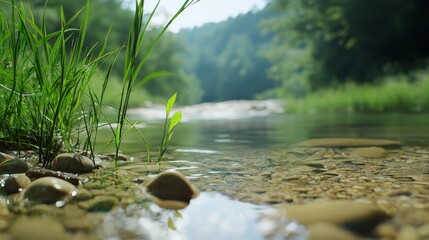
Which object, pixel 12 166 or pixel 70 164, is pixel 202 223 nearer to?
pixel 70 164

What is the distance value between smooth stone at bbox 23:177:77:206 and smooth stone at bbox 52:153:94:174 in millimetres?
369

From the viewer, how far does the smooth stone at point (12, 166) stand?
153 centimetres

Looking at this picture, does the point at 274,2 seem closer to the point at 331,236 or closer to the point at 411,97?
the point at 411,97

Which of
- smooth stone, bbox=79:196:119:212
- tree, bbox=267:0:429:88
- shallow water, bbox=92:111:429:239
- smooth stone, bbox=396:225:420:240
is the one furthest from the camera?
tree, bbox=267:0:429:88

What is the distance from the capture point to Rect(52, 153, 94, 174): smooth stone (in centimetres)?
161

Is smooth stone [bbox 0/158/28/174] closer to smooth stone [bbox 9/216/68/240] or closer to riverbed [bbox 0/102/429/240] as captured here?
riverbed [bbox 0/102/429/240]

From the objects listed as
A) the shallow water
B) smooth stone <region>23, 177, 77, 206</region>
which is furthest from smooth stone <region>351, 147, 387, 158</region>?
smooth stone <region>23, 177, 77, 206</region>

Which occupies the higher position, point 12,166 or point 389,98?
point 389,98

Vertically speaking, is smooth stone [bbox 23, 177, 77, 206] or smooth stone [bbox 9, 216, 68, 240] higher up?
smooth stone [bbox 23, 177, 77, 206]

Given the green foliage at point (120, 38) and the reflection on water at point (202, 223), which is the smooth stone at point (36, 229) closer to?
the reflection on water at point (202, 223)

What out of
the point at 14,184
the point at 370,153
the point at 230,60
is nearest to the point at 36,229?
the point at 14,184

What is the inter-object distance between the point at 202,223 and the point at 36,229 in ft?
1.28

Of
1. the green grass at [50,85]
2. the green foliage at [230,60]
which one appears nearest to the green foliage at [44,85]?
the green grass at [50,85]

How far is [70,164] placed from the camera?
161 centimetres
